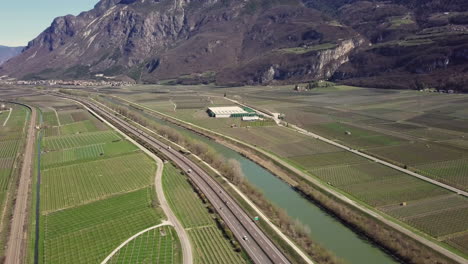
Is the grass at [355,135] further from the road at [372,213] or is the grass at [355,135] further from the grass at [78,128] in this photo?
the grass at [78,128]

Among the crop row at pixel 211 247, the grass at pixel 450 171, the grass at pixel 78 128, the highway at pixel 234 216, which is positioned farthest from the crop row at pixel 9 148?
the grass at pixel 450 171

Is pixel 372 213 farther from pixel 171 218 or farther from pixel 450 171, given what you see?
pixel 171 218

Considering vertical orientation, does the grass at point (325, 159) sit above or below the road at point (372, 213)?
above

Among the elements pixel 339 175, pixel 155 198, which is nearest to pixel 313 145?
pixel 339 175

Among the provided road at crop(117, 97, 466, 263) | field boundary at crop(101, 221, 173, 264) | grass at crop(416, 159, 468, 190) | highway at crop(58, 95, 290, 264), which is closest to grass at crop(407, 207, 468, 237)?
road at crop(117, 97, 466, 263)

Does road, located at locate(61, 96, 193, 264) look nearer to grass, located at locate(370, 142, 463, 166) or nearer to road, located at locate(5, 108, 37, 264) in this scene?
road, located at locate(5, 108, 37, 264)

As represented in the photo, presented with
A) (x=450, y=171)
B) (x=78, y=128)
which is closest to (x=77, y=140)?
(x=78, y=128)
